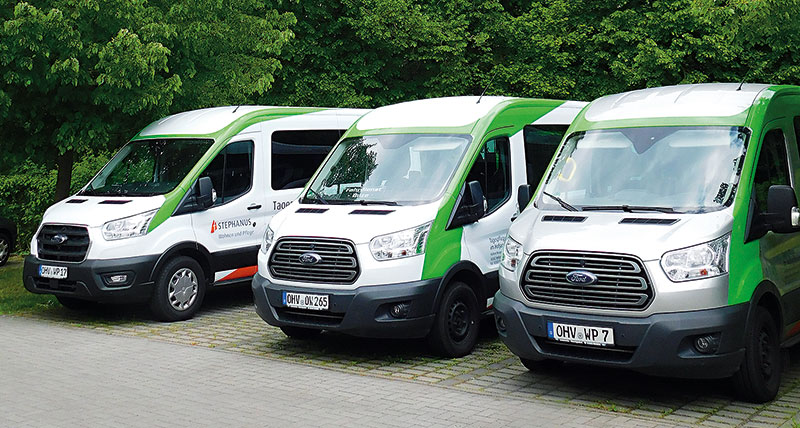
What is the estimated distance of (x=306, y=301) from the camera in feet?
29.7

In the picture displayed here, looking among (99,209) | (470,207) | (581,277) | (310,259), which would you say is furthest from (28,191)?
(581,277)

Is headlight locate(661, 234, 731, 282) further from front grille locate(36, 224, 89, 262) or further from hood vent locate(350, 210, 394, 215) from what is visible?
front grille locate(36, 224, 89, 262)

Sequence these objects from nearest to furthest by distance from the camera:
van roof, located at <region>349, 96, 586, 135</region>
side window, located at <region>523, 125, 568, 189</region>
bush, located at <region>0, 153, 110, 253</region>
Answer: van roof, located at <region>349, 96, 586, 135</region>
side window, located at <region>523, 125, 568, 189</region>
bush, located at <region>0, 153, 110, 253</region>

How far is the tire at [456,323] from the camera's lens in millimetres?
9117

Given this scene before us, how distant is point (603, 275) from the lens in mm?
7258

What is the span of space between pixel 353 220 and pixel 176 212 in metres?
3.20

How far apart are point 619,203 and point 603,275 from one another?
0.88m

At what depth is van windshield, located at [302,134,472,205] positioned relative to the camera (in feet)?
31.3

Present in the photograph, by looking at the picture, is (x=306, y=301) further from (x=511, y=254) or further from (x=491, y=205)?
(x=491, y=205)

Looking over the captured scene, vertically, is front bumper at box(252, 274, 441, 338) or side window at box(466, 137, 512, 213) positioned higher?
side window at box(466, 137, 512, 213)

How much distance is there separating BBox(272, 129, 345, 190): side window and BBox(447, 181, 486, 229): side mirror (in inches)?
151

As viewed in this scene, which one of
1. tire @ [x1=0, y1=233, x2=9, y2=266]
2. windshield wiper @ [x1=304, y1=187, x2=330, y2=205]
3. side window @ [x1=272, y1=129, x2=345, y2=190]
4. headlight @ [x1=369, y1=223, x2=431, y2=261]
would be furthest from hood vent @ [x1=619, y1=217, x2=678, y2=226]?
tire @ [x1=0, y1=233, x2=9, y2=266]

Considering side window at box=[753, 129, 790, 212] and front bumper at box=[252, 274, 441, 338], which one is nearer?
side window at box=[753, 129, 790, 212]

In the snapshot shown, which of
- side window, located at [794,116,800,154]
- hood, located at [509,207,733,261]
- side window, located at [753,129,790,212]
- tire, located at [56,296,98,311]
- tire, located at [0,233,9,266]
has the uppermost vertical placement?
side window, located at [794,116,800,154]
